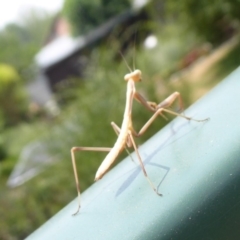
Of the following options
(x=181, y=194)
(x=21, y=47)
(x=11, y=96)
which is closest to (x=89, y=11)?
(x=11, y=96)

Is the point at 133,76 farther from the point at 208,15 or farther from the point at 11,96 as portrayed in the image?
the point at 11,96

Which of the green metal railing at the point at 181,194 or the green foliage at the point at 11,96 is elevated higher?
the green metal railing at the point at 181,194

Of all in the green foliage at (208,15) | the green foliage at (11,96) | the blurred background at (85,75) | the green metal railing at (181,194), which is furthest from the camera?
the green foliage at (11,96)

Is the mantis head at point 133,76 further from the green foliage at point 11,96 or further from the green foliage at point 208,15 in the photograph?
the green foliage at point 11,96

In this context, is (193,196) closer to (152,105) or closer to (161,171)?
(161,171)

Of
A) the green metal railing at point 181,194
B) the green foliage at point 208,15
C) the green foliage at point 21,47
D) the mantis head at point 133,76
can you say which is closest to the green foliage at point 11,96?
the green foliage at point 21,47

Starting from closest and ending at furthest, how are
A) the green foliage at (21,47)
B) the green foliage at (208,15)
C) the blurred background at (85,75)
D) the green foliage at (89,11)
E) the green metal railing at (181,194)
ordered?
the green metal railing at (181,194) < the blurred background at (85,75) < the green foliage at (208,15) < the green foliage at (89,11) < the green foliage at (21,47)

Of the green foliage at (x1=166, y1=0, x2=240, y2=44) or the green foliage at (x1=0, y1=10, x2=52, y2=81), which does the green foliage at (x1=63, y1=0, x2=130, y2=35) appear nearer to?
the green foliage at (x1=166, y1=0, x2=240, y2=44)
